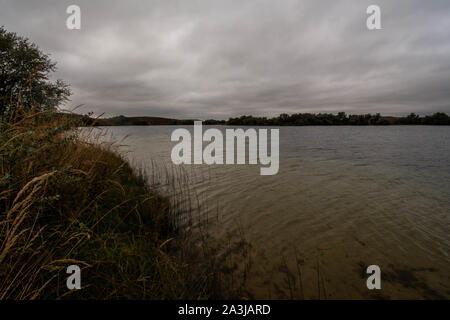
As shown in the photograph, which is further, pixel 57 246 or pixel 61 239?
pixel 61 239

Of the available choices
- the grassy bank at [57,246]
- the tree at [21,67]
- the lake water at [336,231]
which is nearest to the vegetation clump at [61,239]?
the grassy bank at [57,246]

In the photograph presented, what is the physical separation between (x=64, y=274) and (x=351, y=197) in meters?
8.50

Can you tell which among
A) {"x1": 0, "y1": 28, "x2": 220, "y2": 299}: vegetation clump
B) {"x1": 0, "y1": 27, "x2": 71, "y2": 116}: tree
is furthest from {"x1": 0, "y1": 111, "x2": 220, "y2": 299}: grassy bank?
{"x1": 0, "y1": 27, "x2": 71, "y2": 116}: tree

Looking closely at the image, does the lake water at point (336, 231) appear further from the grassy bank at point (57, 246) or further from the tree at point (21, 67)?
the tree at point (21, 67)

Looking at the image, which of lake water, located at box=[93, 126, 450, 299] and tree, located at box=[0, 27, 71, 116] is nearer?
lake water, located at box=[93, 126, 450, 299]

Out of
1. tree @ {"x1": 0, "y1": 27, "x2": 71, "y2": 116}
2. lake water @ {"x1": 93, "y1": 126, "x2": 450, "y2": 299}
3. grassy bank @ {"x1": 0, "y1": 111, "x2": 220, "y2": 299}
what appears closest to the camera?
grassy bank @ {"x1": 0, "y1": 111, "x2": 220, "y2": 299}

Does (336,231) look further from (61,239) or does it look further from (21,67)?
(21,67)

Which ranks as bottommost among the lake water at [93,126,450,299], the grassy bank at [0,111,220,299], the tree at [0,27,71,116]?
the lake water at [93,126,450,299]

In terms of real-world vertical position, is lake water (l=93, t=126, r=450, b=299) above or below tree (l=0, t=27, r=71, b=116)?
below

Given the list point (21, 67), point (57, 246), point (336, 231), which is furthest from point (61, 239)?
point (21, 67)

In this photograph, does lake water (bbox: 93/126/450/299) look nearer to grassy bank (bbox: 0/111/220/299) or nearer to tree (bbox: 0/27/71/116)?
grassy bank (bbox: 0/111/220/299)
